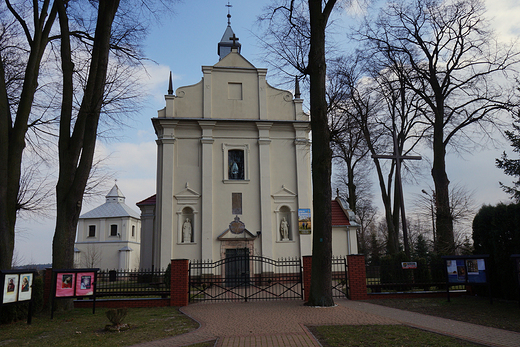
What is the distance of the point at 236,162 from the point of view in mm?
24359

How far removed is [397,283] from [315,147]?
5.86m

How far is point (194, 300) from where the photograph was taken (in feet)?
47.0

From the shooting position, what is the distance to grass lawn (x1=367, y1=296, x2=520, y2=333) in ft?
30.3

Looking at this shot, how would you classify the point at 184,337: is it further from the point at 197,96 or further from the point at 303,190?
the point at 197,96

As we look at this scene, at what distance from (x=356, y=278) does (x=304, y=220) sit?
388 inches

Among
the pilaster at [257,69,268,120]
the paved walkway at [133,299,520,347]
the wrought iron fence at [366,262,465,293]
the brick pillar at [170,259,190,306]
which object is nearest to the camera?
the paved walkway at [133,299,520,347]

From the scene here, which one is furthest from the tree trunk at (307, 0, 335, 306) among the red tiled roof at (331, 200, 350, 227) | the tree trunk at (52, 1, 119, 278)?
the red tiled roof at (331, 200, 350, 227)

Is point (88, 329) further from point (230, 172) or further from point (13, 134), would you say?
point (230, 172)

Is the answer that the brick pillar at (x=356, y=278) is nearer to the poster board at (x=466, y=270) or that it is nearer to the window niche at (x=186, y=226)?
the poster board at (x=466, y=270)

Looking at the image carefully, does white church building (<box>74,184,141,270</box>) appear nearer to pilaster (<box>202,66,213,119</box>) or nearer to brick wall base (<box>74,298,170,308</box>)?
pilaster (<box>202,66,213,119</box>)

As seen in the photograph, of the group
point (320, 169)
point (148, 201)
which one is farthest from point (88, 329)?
point (148, 201)

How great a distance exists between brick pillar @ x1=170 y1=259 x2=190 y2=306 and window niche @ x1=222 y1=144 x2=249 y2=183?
10.7 meters

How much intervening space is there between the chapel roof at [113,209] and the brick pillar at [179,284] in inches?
1464

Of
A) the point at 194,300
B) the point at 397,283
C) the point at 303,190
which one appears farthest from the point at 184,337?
the point at 303,190
